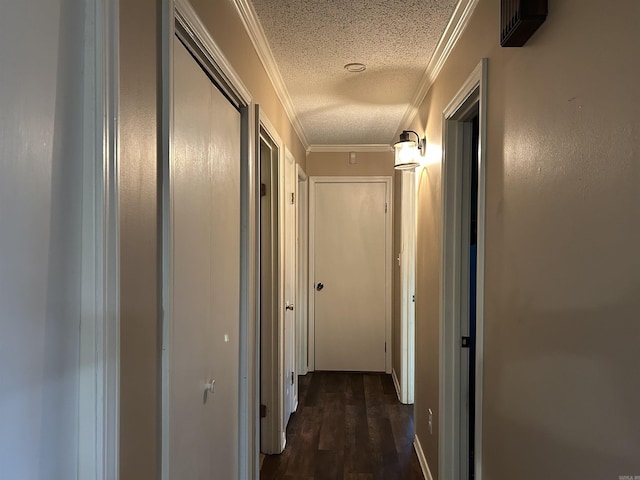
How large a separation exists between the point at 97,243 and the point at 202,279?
643 mm

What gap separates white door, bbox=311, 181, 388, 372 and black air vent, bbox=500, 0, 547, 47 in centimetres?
342

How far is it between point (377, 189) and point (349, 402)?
2126mm

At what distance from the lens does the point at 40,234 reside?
0.71 meters

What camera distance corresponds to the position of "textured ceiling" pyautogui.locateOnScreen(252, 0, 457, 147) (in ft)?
6.05

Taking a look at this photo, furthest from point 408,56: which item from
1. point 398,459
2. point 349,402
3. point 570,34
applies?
point 349,402

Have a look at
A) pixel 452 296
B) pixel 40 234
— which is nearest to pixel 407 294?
pixel 452 296

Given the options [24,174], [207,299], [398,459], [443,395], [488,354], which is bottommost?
[398,459]

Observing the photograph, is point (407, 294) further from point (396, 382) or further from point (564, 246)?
point (564, 246)

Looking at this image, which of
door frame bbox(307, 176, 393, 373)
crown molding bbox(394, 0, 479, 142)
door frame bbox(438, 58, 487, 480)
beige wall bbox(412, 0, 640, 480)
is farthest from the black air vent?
door frame bbox(307, 176, 393, 373)

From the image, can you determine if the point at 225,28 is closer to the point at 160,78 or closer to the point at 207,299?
the point at 160,78

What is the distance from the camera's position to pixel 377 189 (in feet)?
15.3

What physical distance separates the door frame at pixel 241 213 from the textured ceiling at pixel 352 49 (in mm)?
392

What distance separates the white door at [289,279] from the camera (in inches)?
127

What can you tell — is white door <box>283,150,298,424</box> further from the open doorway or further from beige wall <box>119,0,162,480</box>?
beige wall <box>119,0,162,480</box>
